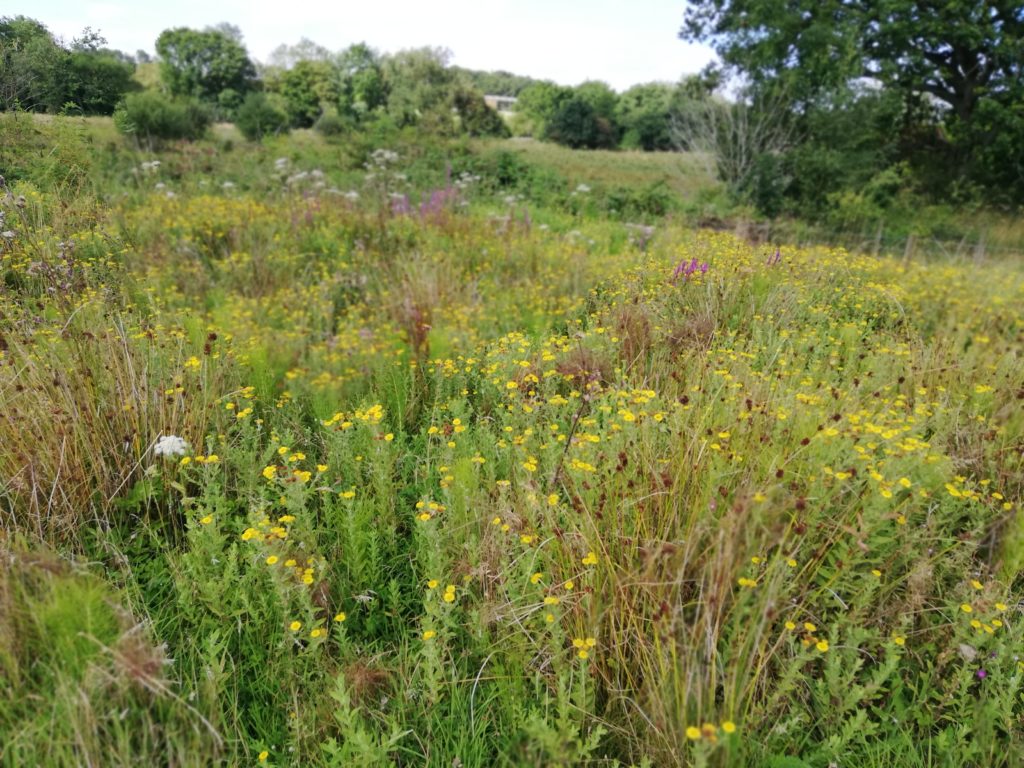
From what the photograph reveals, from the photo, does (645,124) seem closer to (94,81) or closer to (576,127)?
(576,127)

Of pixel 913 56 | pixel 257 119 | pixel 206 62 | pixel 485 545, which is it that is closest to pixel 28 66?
pixel 485 545

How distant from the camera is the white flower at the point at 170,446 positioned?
2.45m

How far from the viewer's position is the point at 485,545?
2145mm

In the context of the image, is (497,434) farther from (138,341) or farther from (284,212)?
(284,212)

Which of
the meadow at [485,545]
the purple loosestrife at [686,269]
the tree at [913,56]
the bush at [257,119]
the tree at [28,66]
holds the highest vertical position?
the tree at [913,56]

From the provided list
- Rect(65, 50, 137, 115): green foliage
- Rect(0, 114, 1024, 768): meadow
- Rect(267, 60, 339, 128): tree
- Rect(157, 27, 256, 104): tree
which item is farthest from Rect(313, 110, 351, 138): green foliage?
Rect(267, 60, 339, 128): tree

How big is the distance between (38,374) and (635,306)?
3.44 m

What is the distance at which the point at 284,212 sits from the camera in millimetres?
8047

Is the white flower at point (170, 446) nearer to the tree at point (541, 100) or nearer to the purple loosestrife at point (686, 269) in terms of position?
the purple loosestrife at point (686, 269)

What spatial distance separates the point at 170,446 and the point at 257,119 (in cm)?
2192

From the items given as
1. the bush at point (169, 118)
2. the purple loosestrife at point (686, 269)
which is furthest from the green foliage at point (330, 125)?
the purple loosestrife at point (686, 269)

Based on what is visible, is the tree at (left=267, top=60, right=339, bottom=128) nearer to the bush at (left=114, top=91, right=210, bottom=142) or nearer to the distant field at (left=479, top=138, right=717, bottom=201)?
the distant field at (left=479, top=138, right=717, bottom=201)

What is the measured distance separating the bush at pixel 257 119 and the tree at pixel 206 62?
65.0 ft

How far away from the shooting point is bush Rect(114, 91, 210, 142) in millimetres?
14852
